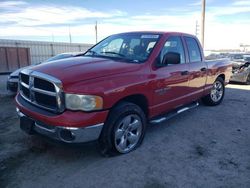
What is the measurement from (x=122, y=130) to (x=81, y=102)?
90 centimetres

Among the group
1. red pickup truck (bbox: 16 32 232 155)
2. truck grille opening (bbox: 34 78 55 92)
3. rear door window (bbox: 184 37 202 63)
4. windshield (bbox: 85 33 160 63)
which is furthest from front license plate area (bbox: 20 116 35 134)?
rear door window (bbox: 184 37 202 63)

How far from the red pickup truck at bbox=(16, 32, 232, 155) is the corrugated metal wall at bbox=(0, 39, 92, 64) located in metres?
17.7

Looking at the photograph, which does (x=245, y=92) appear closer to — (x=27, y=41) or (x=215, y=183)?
(x=215, y=183)

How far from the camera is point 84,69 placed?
361cm

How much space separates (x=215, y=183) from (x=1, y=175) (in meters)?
2.83

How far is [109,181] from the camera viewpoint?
126 inches

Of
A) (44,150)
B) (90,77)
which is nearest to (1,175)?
(44,150)

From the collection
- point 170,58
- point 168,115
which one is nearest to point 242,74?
point 168,115

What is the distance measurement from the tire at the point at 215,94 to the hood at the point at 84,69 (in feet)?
11.7

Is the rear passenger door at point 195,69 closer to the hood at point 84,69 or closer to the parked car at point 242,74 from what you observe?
the hood at point 84,69

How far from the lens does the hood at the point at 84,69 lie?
11.0 ft

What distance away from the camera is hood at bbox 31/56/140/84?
3.37 meters

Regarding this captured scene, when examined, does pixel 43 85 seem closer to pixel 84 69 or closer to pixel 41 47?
pixel 84 69

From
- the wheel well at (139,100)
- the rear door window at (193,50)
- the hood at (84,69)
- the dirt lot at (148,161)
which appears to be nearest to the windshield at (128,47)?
the hood at (84,69)
